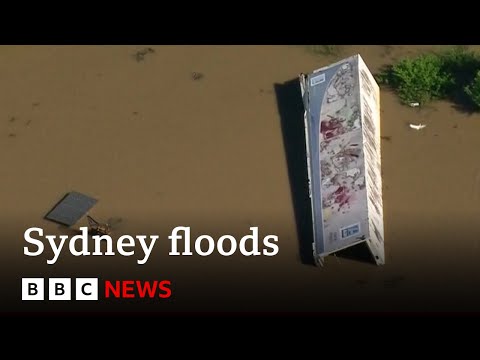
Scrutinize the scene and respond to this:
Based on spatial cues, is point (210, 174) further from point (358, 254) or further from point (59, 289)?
point (59, 289)

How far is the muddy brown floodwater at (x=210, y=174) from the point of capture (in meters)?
29.3

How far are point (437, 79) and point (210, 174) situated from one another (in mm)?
8791

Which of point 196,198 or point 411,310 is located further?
point 196,198

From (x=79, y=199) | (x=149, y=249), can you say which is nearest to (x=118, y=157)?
(x=79, y=199)

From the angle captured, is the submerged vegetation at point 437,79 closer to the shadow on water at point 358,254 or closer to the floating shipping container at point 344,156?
the floating shipping container at point 344,156

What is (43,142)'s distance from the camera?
113 feet

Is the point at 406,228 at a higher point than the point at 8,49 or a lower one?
lower

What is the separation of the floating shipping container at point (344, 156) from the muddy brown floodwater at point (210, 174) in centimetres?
60

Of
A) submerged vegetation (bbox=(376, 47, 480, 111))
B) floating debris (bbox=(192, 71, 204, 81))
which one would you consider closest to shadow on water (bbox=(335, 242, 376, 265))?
submerged vegetation (bbox=(376, 47, 480, 111))

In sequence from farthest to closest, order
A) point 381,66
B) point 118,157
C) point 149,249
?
point 381,66, point 118,157, point 149,249

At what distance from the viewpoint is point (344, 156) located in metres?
32.1

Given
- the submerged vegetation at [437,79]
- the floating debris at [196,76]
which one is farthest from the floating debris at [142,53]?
the submerged vegetation at [437,79]

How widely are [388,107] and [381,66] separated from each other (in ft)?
7.66

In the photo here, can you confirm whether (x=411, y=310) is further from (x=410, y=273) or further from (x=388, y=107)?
(x=388, y=107)
